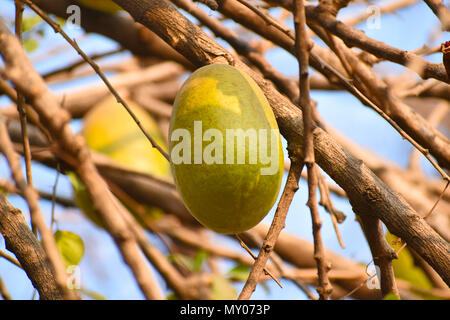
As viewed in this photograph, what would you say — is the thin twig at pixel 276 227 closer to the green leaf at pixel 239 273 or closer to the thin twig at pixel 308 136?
the thin twig at pixel 308 136

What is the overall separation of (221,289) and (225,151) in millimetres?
839

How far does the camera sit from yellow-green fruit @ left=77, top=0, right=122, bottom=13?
1.59 metres

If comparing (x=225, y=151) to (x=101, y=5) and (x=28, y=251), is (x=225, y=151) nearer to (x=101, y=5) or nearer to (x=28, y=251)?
(x=28, y=251)

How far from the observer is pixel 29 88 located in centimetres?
70

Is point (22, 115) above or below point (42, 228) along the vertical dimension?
above

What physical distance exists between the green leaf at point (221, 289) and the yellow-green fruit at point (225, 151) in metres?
0.70

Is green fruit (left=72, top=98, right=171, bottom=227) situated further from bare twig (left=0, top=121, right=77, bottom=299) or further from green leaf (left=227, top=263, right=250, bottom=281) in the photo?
bare twig (left=0, top=121, right=77, bottom=299)

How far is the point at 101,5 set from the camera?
1635 mm

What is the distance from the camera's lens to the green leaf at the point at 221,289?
1518 mm

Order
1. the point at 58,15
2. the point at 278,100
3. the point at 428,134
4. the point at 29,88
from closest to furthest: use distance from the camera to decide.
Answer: the point at 29,88 → the point at 278,100 → the point at 428,134 → the point at 58,15

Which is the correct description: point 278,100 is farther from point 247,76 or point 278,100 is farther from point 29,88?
point 29,88

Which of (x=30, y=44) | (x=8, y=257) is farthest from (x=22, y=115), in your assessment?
(x=30, y=44)

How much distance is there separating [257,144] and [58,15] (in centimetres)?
111
